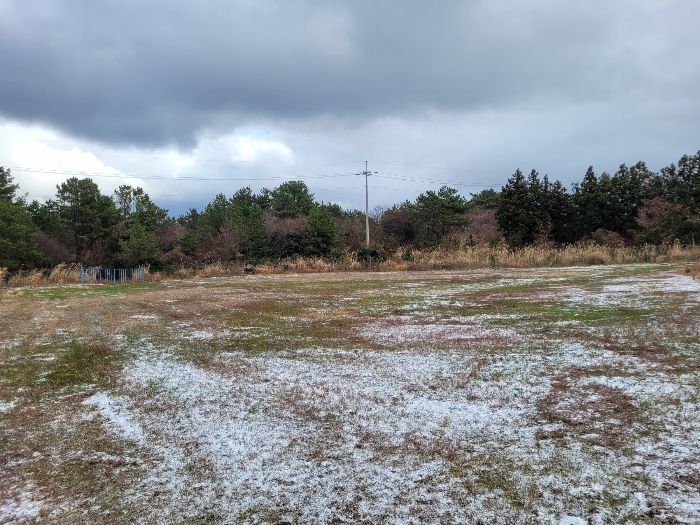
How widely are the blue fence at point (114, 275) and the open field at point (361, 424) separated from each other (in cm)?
1578

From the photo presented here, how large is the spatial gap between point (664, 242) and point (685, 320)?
26848 mm

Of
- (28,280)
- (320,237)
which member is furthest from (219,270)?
(28,280)

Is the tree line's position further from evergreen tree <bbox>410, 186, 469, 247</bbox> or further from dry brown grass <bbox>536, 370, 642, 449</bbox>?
dry brown grass <bbox>536, 370, 642, 449</bbox>

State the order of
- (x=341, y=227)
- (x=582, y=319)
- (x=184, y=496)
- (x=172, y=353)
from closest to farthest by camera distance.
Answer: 1. (x=184, y=496)
2. (x=172, y=353)
3. (x=582, y=319)
4. (x=341, y=227)

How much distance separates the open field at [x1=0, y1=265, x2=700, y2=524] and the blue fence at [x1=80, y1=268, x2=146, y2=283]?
15.8 metres

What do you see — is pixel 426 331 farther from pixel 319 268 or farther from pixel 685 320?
pixel 319 268

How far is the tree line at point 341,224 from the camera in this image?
28031 millimetres

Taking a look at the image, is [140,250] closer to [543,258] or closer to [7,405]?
[543,258]

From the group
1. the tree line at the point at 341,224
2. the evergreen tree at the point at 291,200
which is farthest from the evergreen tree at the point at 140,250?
the evergreen tree at the point at 291,200

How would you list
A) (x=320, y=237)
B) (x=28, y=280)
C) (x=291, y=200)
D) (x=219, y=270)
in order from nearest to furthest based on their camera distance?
(x=28, y=280) → (x=219, y=270) → (x=320, y=237) → (x=291, y=200)

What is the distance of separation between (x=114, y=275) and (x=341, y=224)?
1953cm

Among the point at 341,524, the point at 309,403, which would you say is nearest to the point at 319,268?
the point at 309,403

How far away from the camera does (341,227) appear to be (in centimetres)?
3762

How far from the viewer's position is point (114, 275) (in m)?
22.3
